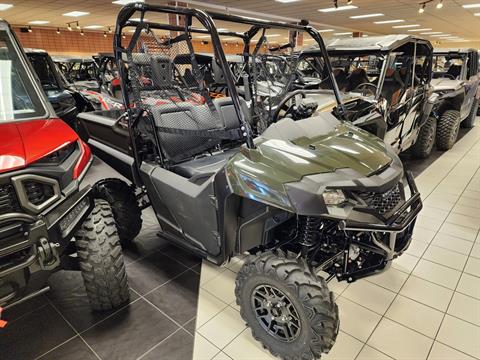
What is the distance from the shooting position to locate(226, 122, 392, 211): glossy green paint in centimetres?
161

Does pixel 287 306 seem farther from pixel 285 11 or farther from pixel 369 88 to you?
pixel 285 11

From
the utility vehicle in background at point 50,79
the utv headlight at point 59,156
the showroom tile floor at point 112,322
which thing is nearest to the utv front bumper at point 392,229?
the showroom tile floor at point 112,322

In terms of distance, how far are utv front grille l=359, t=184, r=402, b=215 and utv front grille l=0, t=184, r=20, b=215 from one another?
1687mm

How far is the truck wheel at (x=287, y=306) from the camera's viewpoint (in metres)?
1.62

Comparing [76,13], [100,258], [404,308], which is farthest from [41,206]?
[76,13]

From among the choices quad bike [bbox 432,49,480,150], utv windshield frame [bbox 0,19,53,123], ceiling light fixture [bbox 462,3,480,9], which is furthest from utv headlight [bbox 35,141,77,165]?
ceiling light fixture [bbox 462,3,480,9]

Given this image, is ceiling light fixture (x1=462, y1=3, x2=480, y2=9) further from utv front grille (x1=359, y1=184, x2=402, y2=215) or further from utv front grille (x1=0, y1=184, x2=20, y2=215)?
utv front grille (x1=0, y1=184, x2=20, y2=215)

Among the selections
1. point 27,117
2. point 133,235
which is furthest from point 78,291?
point 27,117

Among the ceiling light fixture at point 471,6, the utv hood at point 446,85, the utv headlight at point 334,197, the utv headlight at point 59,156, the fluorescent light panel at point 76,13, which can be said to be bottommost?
the utv hood at point 446,85

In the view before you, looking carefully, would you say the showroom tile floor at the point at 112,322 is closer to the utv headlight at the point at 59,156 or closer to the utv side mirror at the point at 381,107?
the utv headlight at the point at 59,156

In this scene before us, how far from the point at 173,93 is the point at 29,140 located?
1009 mm

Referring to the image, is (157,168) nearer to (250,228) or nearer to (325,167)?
(250,228)

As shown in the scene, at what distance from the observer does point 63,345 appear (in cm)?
201

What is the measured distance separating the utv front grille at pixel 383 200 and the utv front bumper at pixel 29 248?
5.14ft
